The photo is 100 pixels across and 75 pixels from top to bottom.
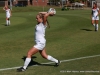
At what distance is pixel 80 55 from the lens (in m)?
12.0

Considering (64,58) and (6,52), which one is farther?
(6,52)

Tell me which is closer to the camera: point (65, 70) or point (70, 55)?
point (65, 70)

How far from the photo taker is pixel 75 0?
11019cm

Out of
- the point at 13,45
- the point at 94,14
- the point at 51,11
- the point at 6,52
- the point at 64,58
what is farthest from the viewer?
the point at 94,14

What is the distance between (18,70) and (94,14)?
1334 cm

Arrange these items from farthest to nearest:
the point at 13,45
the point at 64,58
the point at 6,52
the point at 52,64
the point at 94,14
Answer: the point at 94,14 < the point at 13,45 < the point at 6,52 < the point at 64,58 < the point at 52,64

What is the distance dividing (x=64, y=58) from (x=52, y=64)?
118 centimetres

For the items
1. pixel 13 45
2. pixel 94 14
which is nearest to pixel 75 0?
pixel 94 14

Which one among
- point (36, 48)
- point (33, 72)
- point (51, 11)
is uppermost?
point (51, 11)

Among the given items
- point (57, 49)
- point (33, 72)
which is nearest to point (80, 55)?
point (57, 49)

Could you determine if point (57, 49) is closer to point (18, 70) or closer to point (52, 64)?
point (52, 64)

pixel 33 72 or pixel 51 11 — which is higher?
pixel 51 11

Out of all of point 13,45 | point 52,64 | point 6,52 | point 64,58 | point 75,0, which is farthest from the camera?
point 75,0

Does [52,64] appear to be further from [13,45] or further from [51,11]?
[13,45]
